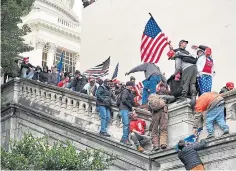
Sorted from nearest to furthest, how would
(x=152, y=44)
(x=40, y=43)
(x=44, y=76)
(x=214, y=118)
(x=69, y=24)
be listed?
1. (x=214, y=118)
2. (x=152, y=44)
3. (x=44, y=76)
4. (x=40, y=43)
5. (x=69, y=24)

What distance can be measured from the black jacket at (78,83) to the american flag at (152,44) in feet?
8.01

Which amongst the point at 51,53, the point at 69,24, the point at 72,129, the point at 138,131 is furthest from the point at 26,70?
the point at 69,24

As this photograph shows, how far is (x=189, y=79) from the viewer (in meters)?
12.9

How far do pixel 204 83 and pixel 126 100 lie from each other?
1.88 m

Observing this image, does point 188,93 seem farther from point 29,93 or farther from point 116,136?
point 29,93

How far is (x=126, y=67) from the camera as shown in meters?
26.3

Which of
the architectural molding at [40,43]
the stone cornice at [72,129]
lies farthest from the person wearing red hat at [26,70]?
the architectural molding at [40,43]

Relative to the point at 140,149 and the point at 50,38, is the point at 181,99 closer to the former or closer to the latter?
the point at 140,149

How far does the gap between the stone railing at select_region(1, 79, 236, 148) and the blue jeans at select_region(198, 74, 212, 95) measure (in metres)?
0.83

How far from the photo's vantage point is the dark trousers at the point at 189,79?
41.9 ft

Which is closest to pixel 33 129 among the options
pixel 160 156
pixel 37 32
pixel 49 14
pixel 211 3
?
pixel 160 156

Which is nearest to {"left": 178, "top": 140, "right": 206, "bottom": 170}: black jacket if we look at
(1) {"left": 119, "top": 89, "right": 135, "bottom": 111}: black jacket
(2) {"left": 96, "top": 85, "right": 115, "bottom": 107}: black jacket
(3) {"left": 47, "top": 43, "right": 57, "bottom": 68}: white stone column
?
(1) {"left": 119, "top": 89, "right": 135, "bottom": 111}: black jacket

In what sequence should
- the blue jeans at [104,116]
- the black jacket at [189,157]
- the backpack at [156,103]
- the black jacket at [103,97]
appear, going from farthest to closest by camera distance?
the black jacket at [103,97], the blue jeans at [104,116], the backpack at [156,103], the black jacket at [189,157]

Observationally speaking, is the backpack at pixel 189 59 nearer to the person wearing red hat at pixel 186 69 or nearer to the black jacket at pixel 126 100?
the person wearing red hat at pixel 186 69
